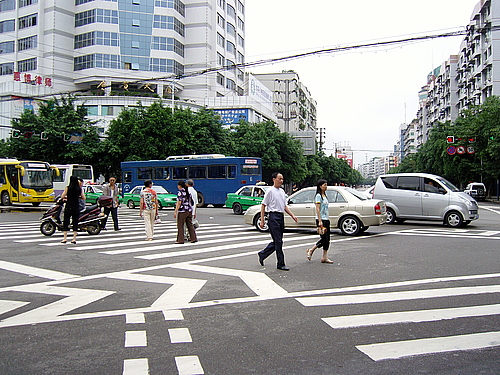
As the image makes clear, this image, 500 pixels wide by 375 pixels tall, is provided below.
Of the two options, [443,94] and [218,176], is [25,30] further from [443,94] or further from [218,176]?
[443,94]

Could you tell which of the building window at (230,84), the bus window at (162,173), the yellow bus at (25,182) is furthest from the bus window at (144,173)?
the building window at (230,84)

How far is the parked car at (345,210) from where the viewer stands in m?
13.6

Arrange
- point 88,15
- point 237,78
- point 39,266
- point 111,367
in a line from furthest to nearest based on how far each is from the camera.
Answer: point 237,78
point 88,15
point 39,266
point 111,367

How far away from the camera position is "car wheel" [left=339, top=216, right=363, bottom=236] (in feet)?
45.2

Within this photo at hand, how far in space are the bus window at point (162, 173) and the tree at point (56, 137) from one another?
387 inches

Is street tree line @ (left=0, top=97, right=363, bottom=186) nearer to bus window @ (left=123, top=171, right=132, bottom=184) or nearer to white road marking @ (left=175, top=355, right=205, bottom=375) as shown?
bus window @ (left=123, top=171, right=132, bottom=184)

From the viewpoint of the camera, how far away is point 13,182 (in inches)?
1085

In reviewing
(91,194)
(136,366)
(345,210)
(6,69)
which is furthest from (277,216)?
(6,69)

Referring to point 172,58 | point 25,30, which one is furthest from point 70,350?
point 25,30

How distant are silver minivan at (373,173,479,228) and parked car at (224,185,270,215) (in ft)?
19.4

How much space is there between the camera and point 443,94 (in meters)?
90.6

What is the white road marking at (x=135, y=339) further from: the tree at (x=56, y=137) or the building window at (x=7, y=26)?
the building window at (x=7, y=26)

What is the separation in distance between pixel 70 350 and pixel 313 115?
13161cm

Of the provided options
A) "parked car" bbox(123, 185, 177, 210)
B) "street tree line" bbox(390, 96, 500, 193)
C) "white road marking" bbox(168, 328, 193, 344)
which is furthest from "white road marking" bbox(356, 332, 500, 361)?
"street tree line" bbox(390, 96, 500, 193)
